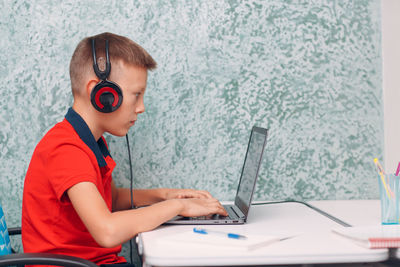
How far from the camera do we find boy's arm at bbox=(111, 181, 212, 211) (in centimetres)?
138

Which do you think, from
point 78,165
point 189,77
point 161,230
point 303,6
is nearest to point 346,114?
point 303,6

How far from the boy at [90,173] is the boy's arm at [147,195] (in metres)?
0.14

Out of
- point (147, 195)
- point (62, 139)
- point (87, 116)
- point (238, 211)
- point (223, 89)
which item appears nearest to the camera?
point (62, 139)

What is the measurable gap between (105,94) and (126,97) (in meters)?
0.08

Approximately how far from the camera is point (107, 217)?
999 millimetres

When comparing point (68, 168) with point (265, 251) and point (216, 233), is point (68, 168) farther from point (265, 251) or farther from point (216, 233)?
point (265, 251)

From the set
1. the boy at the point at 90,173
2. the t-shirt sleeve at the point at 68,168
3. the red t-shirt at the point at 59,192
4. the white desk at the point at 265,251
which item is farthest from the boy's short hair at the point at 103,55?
the white desk at the point at 265,251

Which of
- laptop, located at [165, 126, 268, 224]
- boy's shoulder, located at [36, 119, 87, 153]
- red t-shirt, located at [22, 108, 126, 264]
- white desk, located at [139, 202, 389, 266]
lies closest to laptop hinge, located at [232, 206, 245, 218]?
laptop, located at [165, 126, 268, 224]

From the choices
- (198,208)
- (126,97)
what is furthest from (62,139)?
(198,208)

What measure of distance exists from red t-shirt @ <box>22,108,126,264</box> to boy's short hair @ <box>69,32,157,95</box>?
4.2 inches

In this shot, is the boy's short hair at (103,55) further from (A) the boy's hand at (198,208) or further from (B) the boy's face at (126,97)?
(A) the boy's hand at (198,208)

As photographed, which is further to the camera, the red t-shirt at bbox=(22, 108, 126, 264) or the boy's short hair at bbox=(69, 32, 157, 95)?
the boy's short hair at bbox=(69, 32, 157, 95)

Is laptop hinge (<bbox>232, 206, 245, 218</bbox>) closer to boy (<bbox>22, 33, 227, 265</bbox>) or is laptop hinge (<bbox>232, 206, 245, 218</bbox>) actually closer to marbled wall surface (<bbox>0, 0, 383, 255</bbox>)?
boy (<bbox>22, 33, 227, 265</bbox>)

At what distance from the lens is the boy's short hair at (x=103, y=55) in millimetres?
1206
